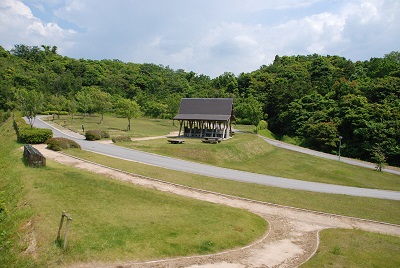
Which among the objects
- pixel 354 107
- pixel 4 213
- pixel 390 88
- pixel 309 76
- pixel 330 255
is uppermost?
pixel 309 76

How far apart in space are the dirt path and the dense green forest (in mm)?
20721

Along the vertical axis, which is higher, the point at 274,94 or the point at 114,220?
the point at 274,94

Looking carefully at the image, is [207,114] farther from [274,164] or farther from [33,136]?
[33,136]

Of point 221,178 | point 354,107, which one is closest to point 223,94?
point 354,107

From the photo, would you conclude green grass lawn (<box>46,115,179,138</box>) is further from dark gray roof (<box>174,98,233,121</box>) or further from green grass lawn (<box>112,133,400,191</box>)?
green grass lawn (<box>112,133,400,191</box>)

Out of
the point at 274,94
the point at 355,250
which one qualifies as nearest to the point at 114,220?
the point at 355,250

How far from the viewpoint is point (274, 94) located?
220 feet

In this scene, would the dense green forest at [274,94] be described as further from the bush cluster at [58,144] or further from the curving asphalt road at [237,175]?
the curving asphalt road at [237,175]

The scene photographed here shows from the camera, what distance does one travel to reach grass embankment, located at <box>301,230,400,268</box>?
9719 mm

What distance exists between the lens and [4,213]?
12922mm

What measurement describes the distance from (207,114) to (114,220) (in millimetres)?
29879

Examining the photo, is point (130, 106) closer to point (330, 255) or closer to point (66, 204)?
point (66, 204)

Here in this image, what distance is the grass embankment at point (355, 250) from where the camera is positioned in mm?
9719

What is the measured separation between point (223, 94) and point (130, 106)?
117 feet
